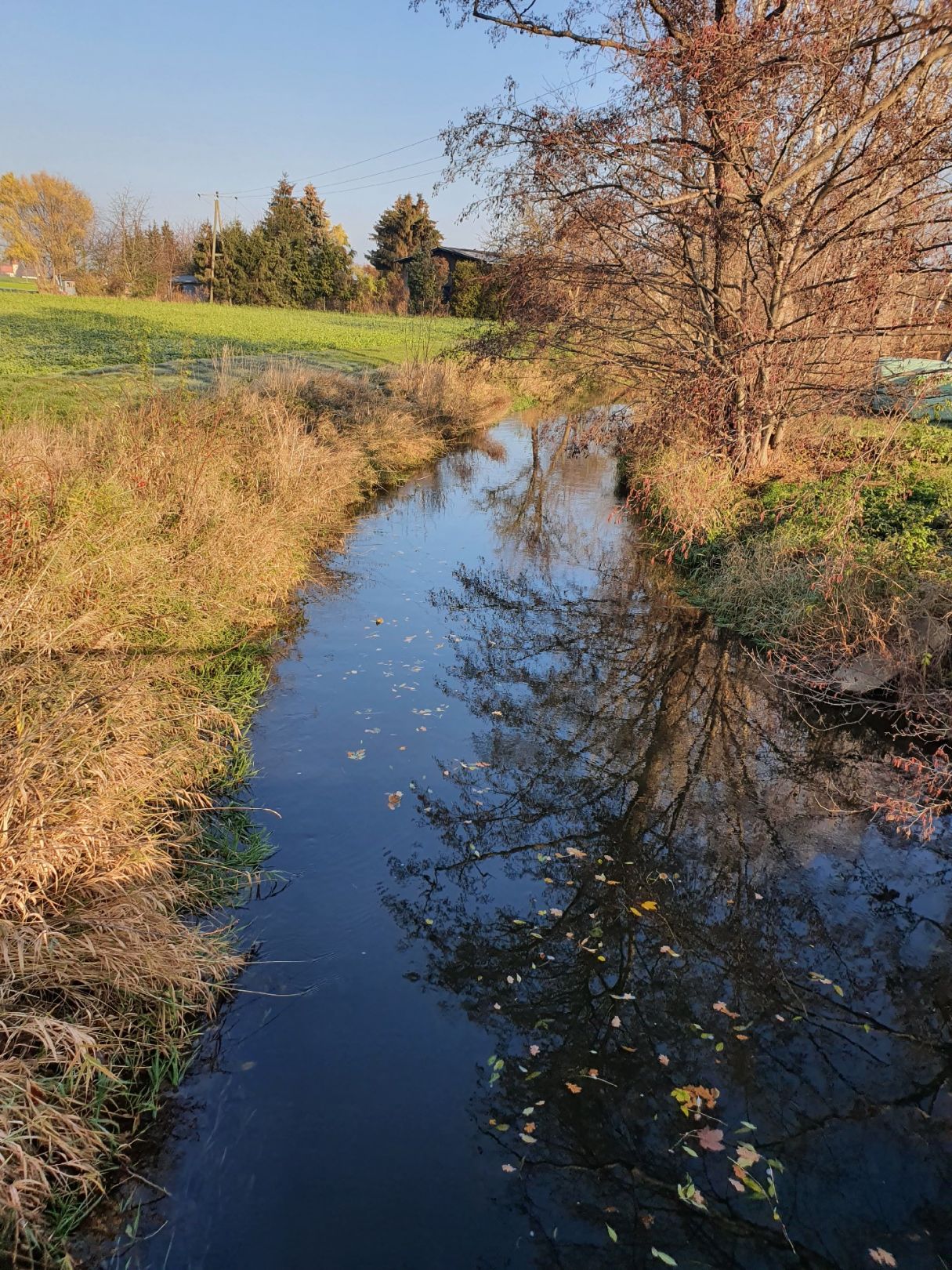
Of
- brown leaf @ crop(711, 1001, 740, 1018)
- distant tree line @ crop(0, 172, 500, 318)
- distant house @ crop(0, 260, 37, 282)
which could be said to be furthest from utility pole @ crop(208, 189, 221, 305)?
brown leaf @ crop(711, 1001, 740, 1018)

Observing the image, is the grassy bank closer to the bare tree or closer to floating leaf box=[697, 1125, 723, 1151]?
floating leaf box=[697, 1125, 723, 1151]

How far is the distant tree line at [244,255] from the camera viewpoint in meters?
53.7

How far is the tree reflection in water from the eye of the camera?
10.7 feet

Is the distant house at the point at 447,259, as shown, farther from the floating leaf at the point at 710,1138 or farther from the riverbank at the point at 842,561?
the floating leaf at the point at 710,1138

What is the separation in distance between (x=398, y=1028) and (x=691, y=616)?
23.8ft

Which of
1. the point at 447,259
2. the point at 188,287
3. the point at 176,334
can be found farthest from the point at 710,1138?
the point at 188,287

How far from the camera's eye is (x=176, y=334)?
92.8 feet

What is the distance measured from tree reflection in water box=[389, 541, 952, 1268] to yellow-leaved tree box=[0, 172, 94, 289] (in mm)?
71278

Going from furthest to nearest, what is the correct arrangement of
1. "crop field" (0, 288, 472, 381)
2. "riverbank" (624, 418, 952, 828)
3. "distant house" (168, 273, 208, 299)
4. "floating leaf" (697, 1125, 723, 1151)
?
1. "distant house" (168, 273, 208, 299)
2. "crop field" (0, 288, 472, 381)
3. "riverbank" (624, 418, 952, 828)
4. "floating leaf" (697, 1125, 723, 1151)

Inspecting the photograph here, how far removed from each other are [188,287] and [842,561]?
6687cm

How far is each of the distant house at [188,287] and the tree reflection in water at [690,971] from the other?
188 ft

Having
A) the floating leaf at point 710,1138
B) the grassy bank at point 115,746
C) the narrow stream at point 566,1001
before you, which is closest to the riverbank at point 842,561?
the narrow stream at point 566,1001

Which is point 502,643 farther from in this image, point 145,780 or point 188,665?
point 145,780

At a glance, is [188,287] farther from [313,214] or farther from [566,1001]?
[566,1001]
